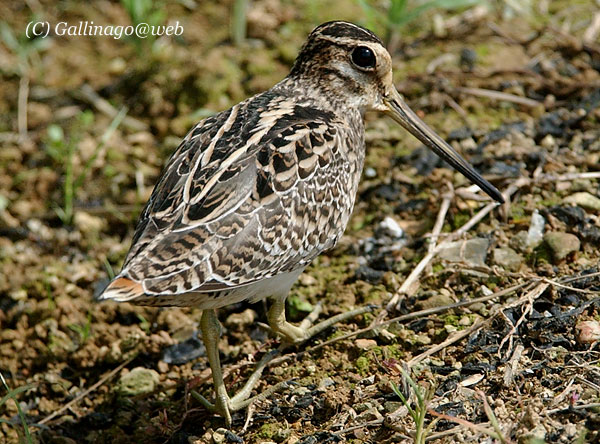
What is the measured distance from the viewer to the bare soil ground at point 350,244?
386 centimetres

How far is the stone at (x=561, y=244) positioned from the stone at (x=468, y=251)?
364 millimetres

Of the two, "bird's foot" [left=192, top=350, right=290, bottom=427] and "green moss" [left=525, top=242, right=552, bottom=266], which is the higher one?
"green moss" [left=525, top=242, right=552, bottom=266]

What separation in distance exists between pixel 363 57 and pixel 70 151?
2.33 m

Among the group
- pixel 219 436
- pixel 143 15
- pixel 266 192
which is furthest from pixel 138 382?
pixel 143 15

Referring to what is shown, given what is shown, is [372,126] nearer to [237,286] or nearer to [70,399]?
[237,286]

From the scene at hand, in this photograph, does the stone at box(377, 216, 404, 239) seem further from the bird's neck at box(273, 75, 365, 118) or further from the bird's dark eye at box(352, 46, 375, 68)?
the bird's dark eye at box(352, 46, 375, 68)

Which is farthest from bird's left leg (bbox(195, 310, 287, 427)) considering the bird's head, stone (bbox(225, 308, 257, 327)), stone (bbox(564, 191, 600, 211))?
stone (bbox(564, 191, 600, 211))

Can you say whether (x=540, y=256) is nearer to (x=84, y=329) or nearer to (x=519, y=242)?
(x=519, y=242)

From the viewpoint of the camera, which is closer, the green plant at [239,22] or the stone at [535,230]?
the stone at [535,230]

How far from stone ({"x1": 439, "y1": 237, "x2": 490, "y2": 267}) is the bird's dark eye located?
1171 mm

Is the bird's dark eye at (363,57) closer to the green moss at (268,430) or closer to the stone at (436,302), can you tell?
the stone at (436,302)

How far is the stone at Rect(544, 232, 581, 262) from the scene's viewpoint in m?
4.44

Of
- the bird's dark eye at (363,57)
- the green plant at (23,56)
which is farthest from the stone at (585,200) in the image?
the green plant at (23,56)

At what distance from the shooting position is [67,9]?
743 cm
